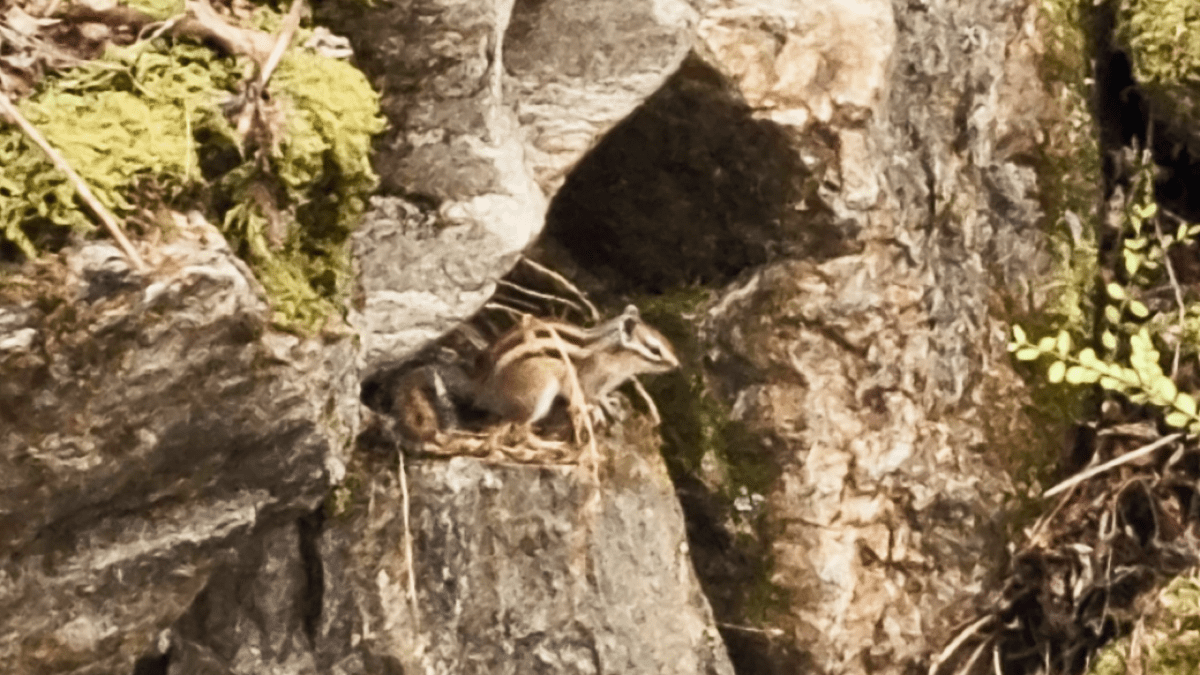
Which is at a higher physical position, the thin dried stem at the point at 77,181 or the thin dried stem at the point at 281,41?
the thin dried stem at the point at 281,41

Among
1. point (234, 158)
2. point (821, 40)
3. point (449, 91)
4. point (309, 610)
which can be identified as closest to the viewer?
point (234, 158)

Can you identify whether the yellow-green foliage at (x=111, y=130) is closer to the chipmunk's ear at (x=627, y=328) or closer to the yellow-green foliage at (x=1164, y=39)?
the chipmunk's ear at (x=627, y=328)

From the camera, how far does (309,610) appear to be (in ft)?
5.48

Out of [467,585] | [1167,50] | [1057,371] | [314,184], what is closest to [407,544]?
[467,585]

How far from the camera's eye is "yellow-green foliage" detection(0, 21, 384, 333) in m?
1.15

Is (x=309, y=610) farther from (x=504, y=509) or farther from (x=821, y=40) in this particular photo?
(x=821, y=40)

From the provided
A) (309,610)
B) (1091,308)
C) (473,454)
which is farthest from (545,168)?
(1091,308)

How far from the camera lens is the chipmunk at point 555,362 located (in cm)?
180

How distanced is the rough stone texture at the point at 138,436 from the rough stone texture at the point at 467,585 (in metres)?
0.17

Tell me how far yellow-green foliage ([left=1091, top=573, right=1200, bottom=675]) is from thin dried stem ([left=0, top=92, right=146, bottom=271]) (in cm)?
174

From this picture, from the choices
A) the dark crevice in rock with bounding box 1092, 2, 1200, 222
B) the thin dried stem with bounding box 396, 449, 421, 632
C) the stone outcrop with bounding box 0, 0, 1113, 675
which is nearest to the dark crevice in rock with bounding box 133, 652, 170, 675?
the stone outcrop with bounding box 0, 0, 1113, 675

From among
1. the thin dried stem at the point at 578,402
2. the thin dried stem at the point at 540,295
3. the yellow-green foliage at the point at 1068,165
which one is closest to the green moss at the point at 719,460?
the thin dried stem at the point at 540,295

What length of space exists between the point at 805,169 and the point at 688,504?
0.67 metres

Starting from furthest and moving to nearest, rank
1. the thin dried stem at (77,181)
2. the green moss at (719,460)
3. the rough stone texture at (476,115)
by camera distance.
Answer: the green moss at (719,460) → the rough stone texture at (476,115) → the thin dried stem at (77,181)
